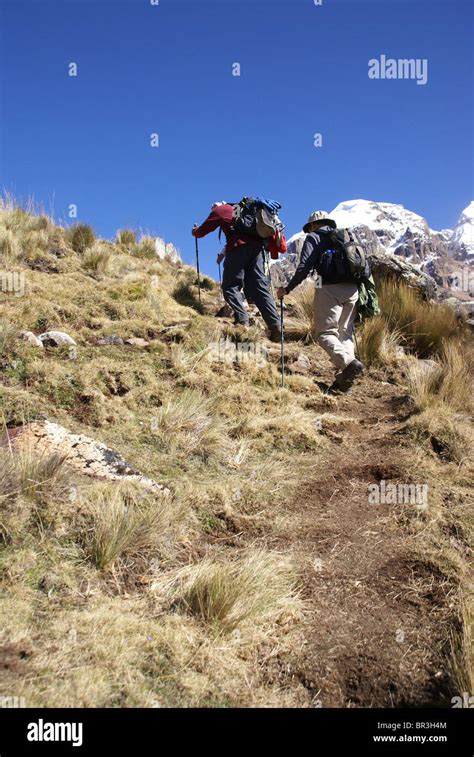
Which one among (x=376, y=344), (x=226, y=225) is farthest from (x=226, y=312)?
(x=376, y=344)

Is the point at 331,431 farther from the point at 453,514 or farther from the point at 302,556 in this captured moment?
the point at 302,556

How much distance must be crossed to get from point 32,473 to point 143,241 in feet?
30.4

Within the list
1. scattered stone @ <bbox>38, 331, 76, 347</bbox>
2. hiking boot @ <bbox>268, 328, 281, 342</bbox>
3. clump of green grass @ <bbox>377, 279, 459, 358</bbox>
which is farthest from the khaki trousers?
scattered stone @ <bbox>38, 331, 76, 347</bbox>

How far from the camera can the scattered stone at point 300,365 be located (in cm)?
697

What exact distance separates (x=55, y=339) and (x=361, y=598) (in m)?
3.92

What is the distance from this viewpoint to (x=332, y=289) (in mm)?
6465

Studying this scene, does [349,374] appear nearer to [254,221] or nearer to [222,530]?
[254,221]

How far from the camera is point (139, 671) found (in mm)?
2223

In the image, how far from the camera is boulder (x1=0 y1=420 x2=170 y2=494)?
3551 millimetres

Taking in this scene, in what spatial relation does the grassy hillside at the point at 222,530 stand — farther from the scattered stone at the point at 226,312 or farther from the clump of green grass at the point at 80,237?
the clump of green grass at the point at 80,237

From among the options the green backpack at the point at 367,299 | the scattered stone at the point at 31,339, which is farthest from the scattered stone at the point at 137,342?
the green backpack at the point at 367,299

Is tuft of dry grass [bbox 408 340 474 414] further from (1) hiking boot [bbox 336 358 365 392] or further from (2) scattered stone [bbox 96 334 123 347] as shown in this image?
(2) scattered stone [bbox 96 334 123 347]

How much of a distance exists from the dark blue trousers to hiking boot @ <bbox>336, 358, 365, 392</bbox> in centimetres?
159
